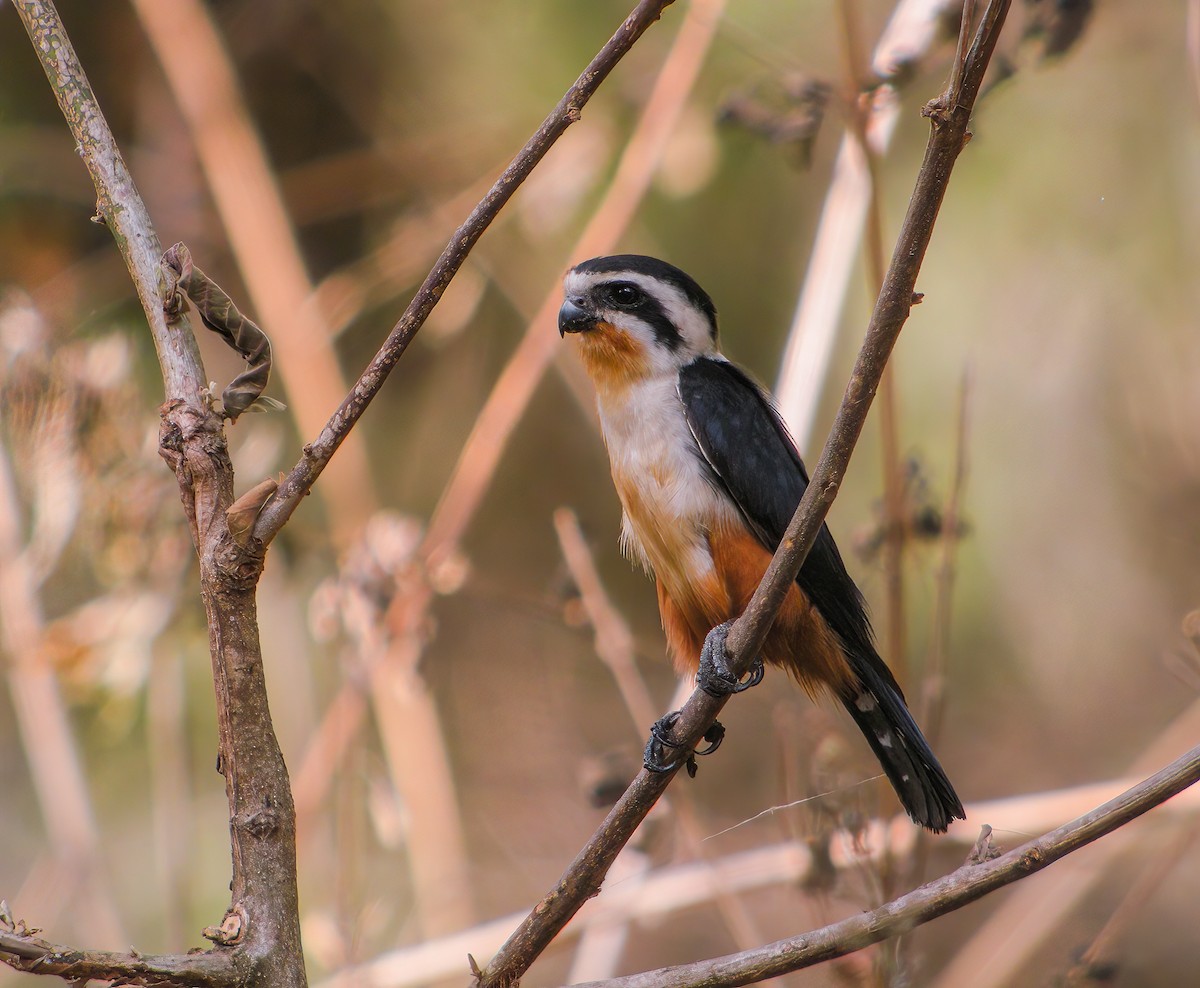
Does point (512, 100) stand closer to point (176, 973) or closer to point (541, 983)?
point (541, 983)

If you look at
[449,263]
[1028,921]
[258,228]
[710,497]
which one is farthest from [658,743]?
[258,228]

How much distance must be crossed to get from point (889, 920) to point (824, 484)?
2.28 feet

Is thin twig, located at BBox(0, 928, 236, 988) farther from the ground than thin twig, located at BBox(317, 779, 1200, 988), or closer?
closer

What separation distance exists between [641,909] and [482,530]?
2870 millimetres

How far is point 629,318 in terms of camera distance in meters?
3.39

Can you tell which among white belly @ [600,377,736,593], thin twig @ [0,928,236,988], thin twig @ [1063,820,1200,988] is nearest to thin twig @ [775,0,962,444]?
white belly @ [600,377,736,593]

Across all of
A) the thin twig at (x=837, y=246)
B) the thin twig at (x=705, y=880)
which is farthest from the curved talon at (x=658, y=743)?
the thin twig at (x=837, y=246)

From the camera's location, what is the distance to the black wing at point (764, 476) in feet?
10.1

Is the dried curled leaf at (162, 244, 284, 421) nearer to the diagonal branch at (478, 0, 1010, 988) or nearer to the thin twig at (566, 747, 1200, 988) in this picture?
the diagonal branch at (478, 0, 1010, 988)

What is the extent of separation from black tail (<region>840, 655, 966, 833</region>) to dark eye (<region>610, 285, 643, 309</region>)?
4.07 feet

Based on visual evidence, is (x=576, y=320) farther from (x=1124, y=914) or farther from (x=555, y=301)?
(x=1124, y=914)

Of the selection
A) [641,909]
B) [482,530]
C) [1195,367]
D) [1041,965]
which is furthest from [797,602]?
[482,530]

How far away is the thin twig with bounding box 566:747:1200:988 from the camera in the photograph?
5.53ft

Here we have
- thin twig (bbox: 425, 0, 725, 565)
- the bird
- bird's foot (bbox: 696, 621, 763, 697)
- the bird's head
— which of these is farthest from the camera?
thin twig (bbox: 425, 0, 725, 565)
